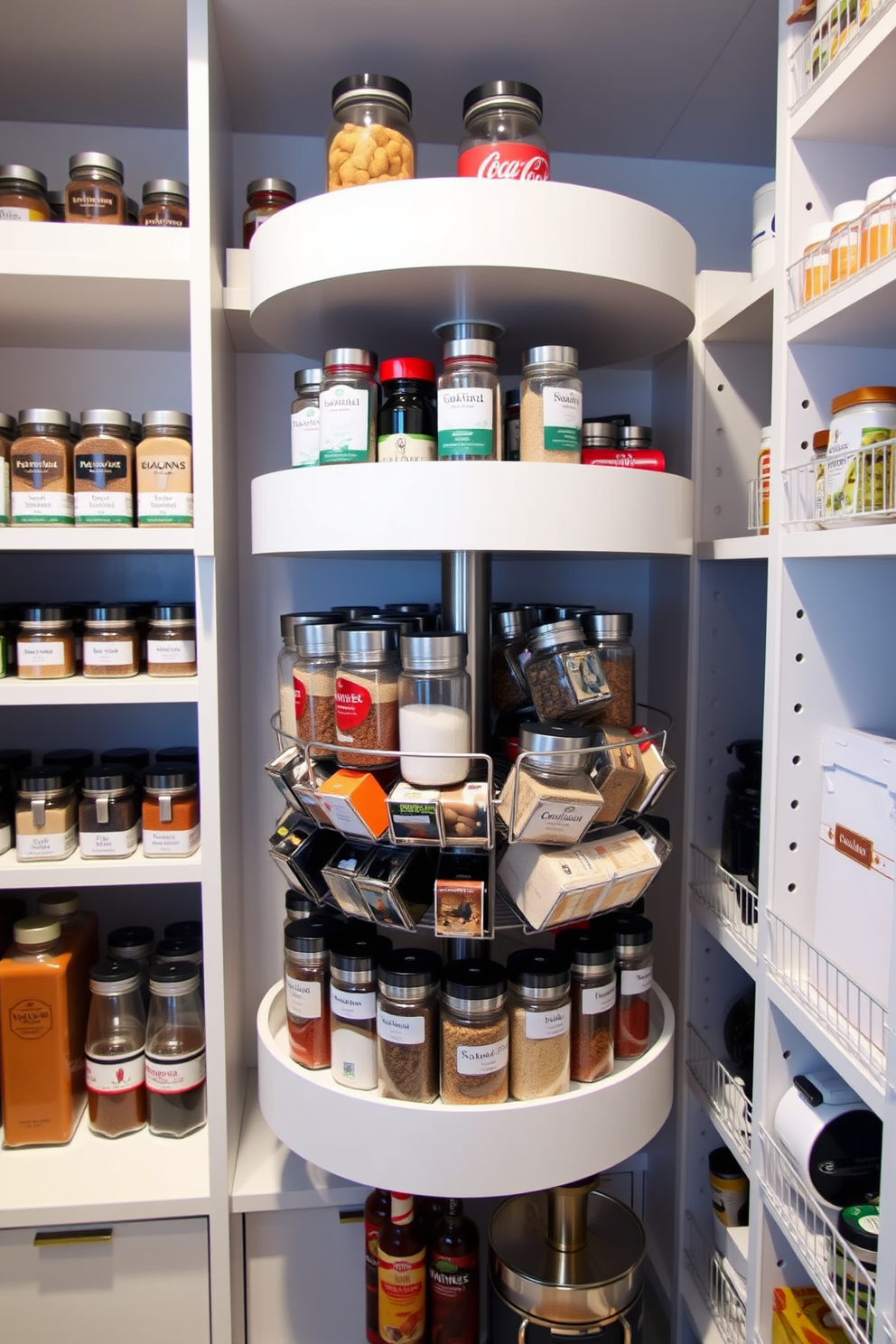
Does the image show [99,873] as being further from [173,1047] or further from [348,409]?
[348,409]

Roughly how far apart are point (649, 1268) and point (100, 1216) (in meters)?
0.89

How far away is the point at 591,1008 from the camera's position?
3.47ft

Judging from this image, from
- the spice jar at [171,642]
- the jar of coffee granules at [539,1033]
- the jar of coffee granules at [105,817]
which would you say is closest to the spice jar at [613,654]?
the jar of coffee granules at [539,1033]

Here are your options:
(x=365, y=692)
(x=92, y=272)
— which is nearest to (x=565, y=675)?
(x=365, y=692)

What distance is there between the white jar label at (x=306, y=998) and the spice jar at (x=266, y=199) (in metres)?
1.02

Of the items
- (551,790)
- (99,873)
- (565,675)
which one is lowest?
(99,873)

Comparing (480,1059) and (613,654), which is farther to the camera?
(613,654)

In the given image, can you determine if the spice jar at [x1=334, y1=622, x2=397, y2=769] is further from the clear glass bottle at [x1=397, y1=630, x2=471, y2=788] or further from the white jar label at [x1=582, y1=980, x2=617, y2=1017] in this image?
the white jar label at [x1=582, y1=980, x2=617, y2=1017]

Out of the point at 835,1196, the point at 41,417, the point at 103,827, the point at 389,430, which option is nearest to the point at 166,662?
the point at 103,827

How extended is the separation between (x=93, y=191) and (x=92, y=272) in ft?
0.53

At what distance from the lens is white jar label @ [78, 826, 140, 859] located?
4.05 ft

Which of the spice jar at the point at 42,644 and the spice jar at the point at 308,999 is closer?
the spice jar at the point at 308,999

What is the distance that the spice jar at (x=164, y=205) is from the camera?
1213mm

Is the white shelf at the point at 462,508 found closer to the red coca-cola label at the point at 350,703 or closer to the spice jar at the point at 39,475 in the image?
the red coca-cola label at the point at 350,703
